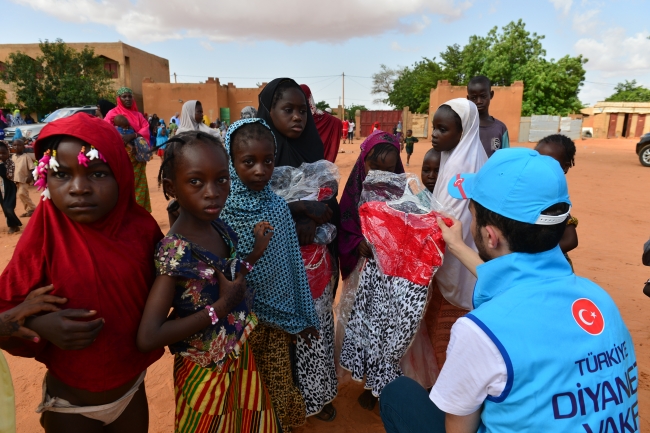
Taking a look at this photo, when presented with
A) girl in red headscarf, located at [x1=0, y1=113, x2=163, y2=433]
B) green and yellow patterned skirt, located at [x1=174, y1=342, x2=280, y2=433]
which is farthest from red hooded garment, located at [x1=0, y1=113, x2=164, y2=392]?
green and yellow patterned skirt, located at [x1=174, y1=342, x2=280, y2=433]

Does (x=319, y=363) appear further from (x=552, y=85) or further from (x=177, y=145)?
(x=552, y=85)

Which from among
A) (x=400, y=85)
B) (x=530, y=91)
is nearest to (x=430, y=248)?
(x=530, y=91)

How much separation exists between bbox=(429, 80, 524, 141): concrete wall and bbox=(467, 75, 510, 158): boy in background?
20.4 m

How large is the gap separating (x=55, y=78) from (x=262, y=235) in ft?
101

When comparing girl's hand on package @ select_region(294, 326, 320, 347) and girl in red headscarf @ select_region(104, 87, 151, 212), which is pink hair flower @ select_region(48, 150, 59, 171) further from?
girl in red headscarf @ select_region(104, 87, 151, 212)

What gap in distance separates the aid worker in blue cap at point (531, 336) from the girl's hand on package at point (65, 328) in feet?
3.97

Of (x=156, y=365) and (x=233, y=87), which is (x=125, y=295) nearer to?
(x=156, y=365)

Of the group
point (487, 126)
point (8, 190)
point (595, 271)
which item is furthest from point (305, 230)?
point (8, 190)

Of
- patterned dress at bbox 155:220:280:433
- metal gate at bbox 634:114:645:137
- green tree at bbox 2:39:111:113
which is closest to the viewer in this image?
patterned dress at bbox 155:220:280:433

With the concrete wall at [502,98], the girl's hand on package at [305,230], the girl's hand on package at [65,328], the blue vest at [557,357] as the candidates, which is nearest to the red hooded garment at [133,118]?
the girl's hand on package at [305,230]

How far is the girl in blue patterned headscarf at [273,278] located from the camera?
6.65ft

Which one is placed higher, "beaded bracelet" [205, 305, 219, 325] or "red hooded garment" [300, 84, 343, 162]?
"red hooded garment" [300, 84, 343, 162]

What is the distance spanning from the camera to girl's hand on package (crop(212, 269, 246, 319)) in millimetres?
1558

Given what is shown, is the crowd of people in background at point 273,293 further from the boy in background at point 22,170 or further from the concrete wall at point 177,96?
the concrete wall at point 177,96
